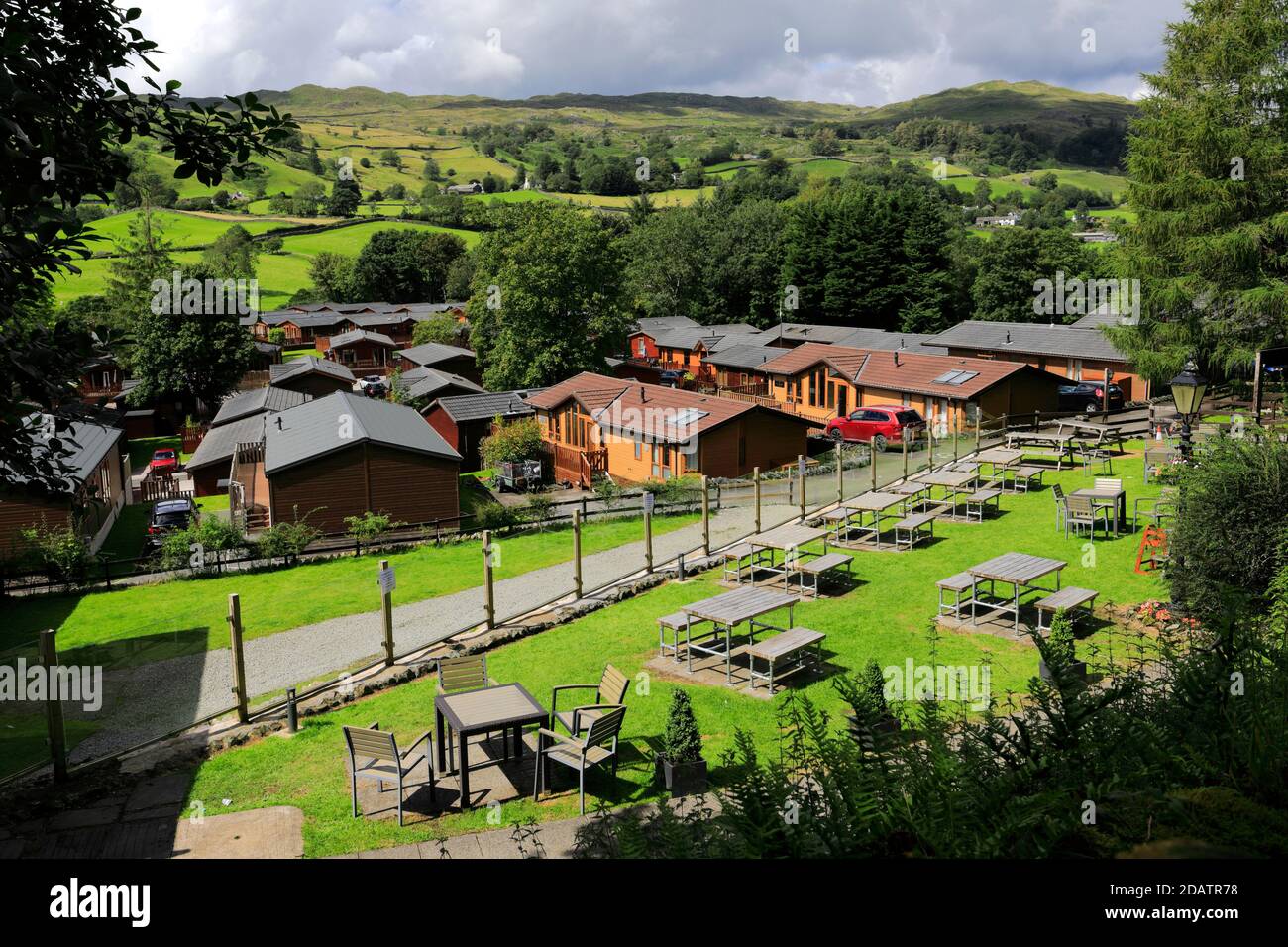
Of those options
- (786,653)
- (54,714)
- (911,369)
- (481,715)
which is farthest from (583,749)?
(911,369)

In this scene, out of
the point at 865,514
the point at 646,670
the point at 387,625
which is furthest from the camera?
the point at 865,514

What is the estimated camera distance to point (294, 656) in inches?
739

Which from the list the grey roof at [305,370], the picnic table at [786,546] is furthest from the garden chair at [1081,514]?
the grey roof at [305,370]

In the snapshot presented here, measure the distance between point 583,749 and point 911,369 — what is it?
37.5 m

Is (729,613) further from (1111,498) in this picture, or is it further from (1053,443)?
(1053,443)

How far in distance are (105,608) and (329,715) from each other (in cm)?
1214

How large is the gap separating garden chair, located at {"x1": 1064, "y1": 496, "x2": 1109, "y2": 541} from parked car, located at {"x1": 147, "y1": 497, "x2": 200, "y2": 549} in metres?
26.1

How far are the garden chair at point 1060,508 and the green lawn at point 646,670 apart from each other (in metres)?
0.34

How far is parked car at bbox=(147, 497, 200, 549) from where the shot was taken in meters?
31.7

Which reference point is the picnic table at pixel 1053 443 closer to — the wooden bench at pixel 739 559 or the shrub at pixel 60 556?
the wooden bench at pixel 739 559

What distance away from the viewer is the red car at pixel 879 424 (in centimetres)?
4125

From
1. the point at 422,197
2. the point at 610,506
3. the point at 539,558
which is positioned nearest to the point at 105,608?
the point at 539,558

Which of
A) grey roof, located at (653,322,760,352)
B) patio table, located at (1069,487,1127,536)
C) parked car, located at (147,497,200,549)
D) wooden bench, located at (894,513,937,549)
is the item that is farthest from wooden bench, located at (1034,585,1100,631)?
grey roof, located at (653,322,760,352)
